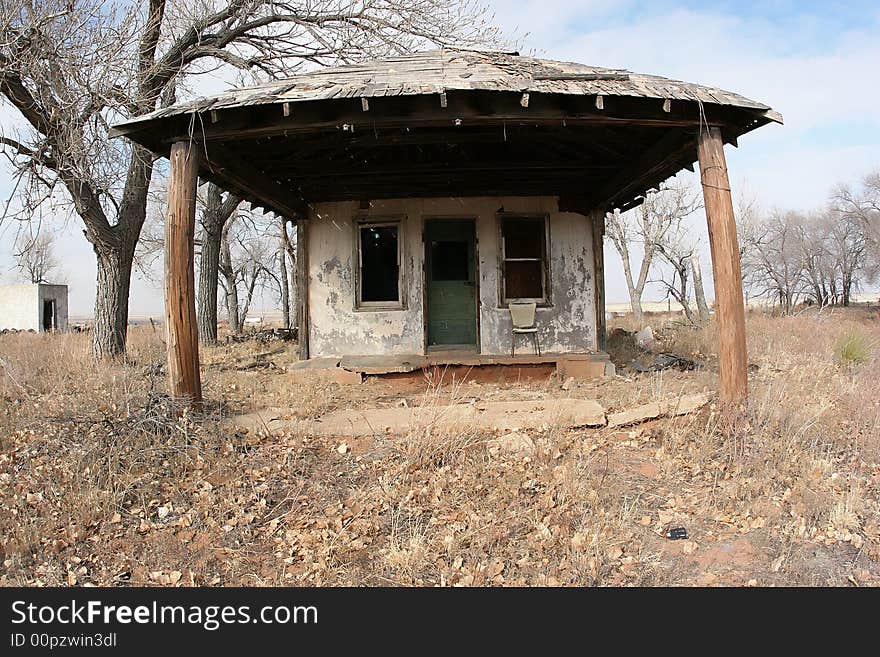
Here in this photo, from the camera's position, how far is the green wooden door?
9.95 m

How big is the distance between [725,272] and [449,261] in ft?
16.7

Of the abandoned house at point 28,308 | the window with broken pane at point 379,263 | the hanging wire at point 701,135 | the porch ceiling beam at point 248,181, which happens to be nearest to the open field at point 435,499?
the hanging wire at point 701,135

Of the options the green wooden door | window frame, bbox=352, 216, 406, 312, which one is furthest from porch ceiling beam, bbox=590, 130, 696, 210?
window frame, bbox=352, 216, 406, 312

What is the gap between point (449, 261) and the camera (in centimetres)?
1005

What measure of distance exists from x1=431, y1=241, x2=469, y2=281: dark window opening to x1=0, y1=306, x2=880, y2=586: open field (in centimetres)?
395

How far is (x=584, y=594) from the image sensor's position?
3.36 meters

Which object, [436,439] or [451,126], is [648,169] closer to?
[451,126]

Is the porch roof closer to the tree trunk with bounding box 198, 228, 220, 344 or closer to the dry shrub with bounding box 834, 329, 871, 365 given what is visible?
the dry shrub with bounding box 834, 329, 871, 365

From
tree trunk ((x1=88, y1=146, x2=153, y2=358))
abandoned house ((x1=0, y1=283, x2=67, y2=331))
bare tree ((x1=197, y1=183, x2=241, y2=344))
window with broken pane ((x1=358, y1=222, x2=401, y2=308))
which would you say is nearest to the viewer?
window with broken pane ((x1=358, y1=222, x2=401, y2=308))

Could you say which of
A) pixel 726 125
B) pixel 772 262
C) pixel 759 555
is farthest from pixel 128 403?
pixel 772 262

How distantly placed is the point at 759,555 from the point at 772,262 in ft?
149

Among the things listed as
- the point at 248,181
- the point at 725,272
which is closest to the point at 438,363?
the point at 248,181

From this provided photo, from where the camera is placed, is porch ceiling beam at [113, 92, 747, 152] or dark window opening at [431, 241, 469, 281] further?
dark window opening at [431, 241, 469, 281]

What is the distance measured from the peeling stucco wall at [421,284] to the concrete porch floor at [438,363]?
10.4 inches
